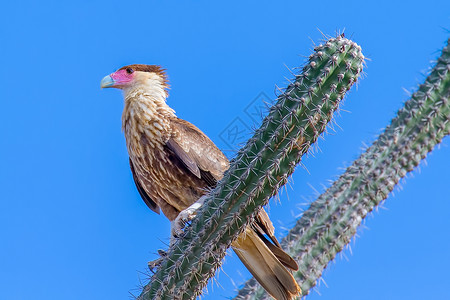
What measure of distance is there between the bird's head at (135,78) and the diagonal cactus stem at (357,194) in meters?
2.29

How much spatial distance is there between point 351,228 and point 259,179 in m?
1.51

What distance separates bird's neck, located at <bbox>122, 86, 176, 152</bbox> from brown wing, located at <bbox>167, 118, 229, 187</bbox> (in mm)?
106

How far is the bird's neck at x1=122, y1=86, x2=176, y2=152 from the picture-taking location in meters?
5.17

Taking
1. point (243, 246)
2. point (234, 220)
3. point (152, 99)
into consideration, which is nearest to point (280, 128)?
point (234, 220)

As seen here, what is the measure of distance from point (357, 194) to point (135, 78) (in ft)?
8.61

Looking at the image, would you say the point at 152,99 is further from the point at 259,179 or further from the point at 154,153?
the point at 259,179

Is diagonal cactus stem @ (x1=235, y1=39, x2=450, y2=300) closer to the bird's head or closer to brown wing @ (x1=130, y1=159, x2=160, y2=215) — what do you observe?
brown wing @ (x1=130, y1=159, x2=160, y2=215)

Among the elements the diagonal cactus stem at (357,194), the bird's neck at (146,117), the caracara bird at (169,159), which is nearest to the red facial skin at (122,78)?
the bird's neck at (146,117)

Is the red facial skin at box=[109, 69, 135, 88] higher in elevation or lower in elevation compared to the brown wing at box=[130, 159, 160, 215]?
higher

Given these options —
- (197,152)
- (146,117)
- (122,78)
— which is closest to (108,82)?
(122,78)

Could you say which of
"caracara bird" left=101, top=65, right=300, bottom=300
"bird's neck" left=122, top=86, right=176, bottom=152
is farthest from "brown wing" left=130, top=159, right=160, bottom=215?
"bird's neck" left=122, top=86, right=176, bottom=152

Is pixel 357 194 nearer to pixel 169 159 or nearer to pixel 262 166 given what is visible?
pixel 262 166

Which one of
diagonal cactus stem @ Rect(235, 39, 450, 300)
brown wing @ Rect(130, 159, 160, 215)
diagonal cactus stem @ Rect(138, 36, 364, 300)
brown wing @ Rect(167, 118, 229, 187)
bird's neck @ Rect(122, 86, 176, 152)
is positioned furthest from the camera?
brown wing @ Rect(130, 159, 160, 215)

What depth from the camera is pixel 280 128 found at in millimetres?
3162
